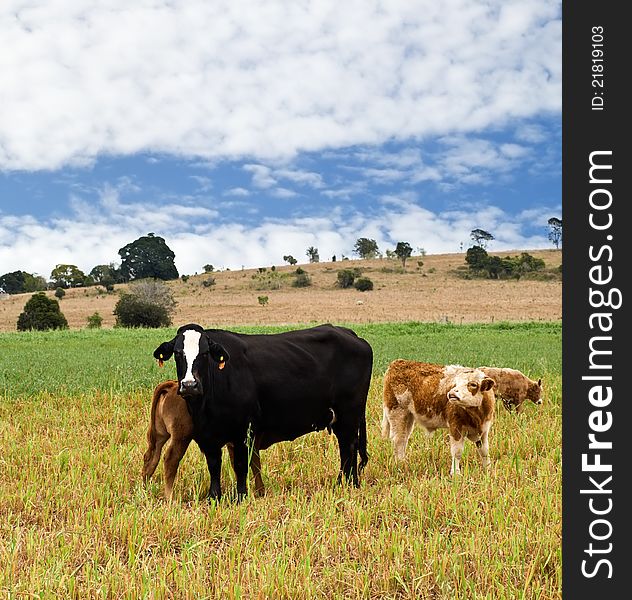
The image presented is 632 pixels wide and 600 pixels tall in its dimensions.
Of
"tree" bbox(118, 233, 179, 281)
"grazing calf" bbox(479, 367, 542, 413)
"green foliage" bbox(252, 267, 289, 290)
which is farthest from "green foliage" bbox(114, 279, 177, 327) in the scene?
"tree" bbox(118, 233, 179, 281)

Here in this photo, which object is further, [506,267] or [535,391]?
[506,267]

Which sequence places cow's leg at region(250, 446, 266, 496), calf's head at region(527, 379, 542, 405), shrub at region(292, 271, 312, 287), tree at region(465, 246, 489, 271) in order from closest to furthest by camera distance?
cow's leg at region(250, 446, 266, 496), calf's head at region(527, 379, 542, 405), shrub at region(292, 271, 312, 287), tree at region(465, 246, 489, 271)

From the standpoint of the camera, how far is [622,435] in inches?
159

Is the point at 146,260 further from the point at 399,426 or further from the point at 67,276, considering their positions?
the point at 399,426

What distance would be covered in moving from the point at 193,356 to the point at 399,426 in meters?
3.67

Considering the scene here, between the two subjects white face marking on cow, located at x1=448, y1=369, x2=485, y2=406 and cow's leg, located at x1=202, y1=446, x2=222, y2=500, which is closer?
cow's leg, located at x1=202, y1=446, x2=222, y2=500

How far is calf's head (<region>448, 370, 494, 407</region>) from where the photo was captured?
25.1 feet

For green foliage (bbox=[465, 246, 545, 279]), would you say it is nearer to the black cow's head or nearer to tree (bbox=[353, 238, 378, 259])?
tree (bbox=[353, 238, 378, 259])

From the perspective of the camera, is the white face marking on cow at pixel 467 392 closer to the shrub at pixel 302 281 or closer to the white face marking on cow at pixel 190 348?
the white face marking on cow at pixel 190 348

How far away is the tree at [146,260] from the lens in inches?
4902

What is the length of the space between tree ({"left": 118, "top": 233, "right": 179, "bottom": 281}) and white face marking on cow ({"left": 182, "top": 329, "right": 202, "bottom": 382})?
121 metres

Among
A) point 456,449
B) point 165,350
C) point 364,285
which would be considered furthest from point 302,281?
point 165,350

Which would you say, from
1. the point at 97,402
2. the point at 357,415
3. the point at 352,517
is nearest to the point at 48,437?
the point at 97,402

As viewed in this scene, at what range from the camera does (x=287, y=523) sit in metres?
5.90
